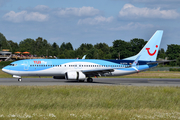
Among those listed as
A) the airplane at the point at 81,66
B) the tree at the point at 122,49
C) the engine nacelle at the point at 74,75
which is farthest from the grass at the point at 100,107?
the tree at the point at 122,49

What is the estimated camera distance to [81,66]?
126ft

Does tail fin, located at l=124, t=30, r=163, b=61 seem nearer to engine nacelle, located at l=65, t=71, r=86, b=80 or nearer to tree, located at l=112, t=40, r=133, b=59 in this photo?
engine nacelle, located at l=65, t=71, r=86, b=80

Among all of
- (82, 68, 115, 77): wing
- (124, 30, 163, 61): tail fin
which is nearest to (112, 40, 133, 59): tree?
(124, 30, 163, 61): tail fin

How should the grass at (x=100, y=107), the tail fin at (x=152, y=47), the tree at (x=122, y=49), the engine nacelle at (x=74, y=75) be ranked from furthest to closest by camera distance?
the tree at (x=122, y=49), the tail fin at (x=152, y=47), the engine nacelle at (x=74, y=75), the grass at (x=100, y=107)

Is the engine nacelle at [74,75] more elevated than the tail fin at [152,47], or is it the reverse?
the tail fin at [152,47]

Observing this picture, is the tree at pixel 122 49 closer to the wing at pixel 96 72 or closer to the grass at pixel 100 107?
the wing at pixel 96 72

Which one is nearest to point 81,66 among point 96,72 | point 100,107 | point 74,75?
point 96,72

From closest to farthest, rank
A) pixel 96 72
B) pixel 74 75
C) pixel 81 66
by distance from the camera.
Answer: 1. pixel 74 75
2. pixel 96 72
3. pixel 81 66

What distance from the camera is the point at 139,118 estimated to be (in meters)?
11.5

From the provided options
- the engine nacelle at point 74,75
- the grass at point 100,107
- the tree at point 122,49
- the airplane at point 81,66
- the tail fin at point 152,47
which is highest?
the tree at point 122,49

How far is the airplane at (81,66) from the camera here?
35.7 metres

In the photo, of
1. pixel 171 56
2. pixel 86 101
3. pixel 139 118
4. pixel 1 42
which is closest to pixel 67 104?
pixel 86 101

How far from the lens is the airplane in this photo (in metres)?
35.7

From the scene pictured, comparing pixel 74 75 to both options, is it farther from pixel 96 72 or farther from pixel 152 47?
pixel 152 47
